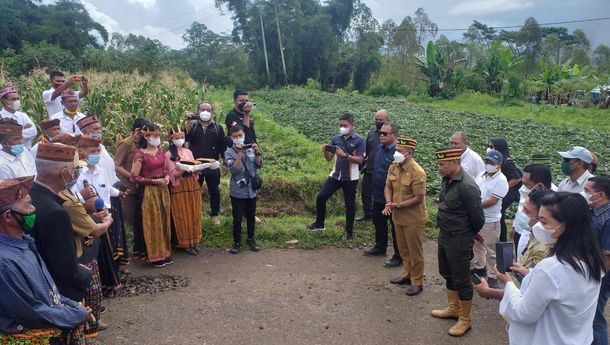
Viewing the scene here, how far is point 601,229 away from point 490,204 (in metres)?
1.75

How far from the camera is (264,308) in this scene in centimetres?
488

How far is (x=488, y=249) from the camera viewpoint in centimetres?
552

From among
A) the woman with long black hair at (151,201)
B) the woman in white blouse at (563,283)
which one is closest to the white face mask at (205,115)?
the woman with long black hair at (151,201)

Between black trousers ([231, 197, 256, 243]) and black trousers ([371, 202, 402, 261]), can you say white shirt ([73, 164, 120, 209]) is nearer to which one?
black trousers ([231, 197, 256, 243])

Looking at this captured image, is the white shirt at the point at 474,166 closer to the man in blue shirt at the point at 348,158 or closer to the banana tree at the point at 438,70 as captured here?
the man in blue shirt at the point at 348,158

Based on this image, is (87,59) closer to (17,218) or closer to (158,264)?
(158,264)

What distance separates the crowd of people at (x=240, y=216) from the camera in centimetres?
253

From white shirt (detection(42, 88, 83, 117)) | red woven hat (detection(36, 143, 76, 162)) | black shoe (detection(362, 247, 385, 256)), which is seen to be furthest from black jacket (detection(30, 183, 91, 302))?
white shirt (detection(42, 88, 83, 117))

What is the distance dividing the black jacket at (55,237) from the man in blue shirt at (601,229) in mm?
Answer: 3665

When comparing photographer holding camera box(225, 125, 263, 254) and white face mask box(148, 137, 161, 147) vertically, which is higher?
white face mask box(148, 137, 161, 147)

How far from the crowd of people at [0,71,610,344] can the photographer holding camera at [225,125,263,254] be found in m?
0.02

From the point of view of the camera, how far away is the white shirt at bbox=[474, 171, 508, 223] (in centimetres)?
525

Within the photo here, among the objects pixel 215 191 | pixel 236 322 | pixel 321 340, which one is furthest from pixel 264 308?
pixel 215 191

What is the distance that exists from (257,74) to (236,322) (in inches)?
1711
